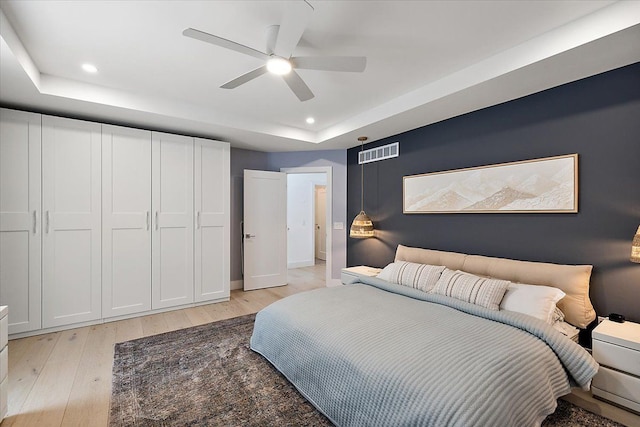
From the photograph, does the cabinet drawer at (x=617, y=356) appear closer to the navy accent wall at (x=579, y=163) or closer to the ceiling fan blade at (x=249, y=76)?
the navy accent wall at (x=579, y=163)

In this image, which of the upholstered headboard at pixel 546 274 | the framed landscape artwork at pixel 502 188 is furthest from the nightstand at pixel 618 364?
the framed landscape artwork at pixel 502 188

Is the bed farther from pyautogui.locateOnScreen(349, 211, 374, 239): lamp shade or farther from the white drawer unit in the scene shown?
the white drawer unit

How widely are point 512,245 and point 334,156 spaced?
297 centimetres

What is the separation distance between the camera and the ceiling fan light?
2.06 metres

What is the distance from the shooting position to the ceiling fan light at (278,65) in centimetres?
206

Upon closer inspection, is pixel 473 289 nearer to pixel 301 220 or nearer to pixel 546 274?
pixel 546 274

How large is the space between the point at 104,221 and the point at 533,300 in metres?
4.27

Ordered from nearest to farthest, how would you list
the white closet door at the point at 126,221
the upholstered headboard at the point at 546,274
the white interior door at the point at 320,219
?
1. the upholstered headboard at the point at 546,274
2. the white closet door at the point at 126,221
3. the white interior door at the point at 320,219

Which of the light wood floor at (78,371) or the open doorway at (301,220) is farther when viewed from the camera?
the open doorway at (301,220)

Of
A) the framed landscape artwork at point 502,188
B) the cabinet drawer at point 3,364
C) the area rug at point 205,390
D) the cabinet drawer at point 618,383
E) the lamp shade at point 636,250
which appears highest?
the framed landscape artwork at point 502,188

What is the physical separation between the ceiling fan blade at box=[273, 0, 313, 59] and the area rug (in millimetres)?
2347

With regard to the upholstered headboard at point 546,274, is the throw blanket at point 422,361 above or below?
below

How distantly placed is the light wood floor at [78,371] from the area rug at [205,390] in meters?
0.11

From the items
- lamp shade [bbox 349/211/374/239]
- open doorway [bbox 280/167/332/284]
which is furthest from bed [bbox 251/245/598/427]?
open doorway [bbox 280/167/332/284]
